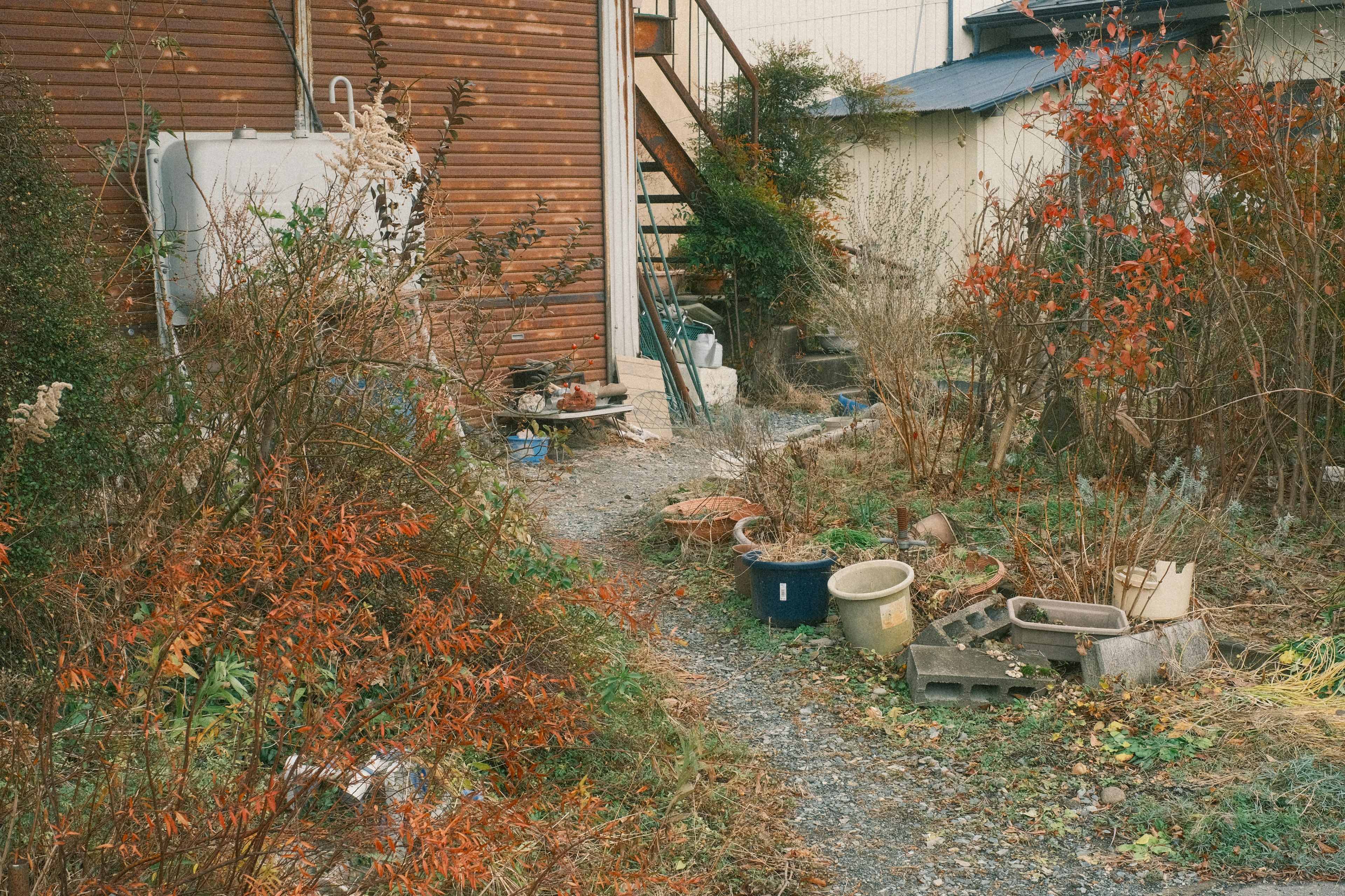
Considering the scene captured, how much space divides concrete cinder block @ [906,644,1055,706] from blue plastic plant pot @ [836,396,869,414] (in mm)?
6256

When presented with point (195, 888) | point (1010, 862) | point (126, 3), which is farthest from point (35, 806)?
point (126, 3)

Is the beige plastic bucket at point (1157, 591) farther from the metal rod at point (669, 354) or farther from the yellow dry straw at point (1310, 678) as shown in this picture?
the metal rod at point (669, 354)

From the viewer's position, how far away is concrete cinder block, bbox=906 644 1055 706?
193 inches

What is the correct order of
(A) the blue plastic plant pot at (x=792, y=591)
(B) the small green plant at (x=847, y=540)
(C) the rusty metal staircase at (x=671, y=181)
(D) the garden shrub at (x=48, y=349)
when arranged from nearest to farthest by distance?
(D) the garden shrub at (x=48, y=349) → (A) the blue plastic plant pot at (x=792, y=591) → (B) the small green plant at (x=847, y=540) → (C) the rusty metal staircase at (x=671, y=181)

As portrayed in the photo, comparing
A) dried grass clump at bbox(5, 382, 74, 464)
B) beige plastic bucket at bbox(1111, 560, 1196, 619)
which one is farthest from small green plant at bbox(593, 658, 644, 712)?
beige plastic bucket at bbox(1111, 560, 1196, 619)

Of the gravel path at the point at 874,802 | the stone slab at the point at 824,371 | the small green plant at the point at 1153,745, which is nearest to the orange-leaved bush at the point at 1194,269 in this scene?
the small green plant at the point at 1153,745

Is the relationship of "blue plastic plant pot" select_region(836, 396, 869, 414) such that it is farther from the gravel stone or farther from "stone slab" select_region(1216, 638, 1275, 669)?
"stone slab" select_region(1216, 638, 1275, 669)

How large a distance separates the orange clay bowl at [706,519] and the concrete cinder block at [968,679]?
2089mm

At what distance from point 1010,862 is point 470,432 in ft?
11.6

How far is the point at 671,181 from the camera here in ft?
41.9

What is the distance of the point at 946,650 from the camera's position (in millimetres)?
5078

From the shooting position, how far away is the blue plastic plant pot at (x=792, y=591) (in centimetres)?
581

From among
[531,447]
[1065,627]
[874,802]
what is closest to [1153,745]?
[1065,627]

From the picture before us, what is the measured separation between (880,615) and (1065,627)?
0.84 m
